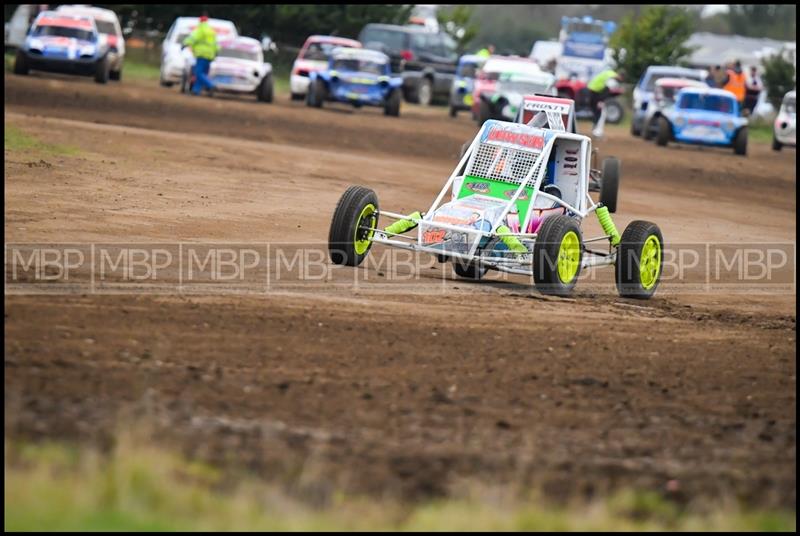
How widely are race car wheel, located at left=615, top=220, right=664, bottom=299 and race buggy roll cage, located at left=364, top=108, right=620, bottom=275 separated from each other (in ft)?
1.07

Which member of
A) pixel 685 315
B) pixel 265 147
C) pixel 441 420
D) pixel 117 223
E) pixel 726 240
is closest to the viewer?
pixel 441 420

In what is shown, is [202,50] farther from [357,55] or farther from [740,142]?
[740,142]

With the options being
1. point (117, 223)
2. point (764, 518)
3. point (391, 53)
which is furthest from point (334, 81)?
point (764, 518)

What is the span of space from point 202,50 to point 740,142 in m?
11.9

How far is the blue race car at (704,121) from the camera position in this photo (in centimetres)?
3106

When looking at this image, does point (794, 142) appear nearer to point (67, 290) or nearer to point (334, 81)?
point (334, 81)

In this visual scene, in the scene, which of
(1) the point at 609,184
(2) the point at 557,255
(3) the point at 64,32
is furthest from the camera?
(3) the point at 64,32

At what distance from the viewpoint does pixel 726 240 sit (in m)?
16.8

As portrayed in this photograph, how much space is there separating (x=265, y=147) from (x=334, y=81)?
10255 millimetres

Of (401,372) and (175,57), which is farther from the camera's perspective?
(175,57)

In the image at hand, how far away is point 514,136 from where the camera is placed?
1246cm

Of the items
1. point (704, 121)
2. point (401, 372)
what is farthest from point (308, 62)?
point (401, 372)

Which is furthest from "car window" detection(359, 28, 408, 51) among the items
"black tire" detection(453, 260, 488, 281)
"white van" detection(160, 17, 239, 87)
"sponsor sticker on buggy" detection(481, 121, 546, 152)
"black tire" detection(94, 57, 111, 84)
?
"black tire" detection(453, 260, 488, 281)
